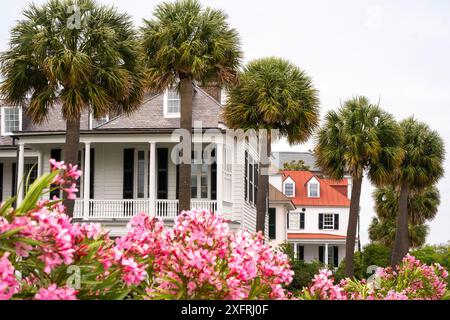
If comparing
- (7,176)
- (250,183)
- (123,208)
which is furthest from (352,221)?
(7,176)

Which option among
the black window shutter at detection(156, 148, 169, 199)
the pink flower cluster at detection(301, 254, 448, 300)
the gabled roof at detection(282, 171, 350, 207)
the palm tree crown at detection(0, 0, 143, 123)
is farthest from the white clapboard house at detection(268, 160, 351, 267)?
the pink flower cluster at detection(301, 254, 448, 300)

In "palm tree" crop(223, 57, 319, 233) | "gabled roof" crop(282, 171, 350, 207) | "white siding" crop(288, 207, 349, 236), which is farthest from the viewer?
"gabled roof" crop(282, 171, 350, 207)

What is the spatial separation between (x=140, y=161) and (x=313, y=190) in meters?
42.2

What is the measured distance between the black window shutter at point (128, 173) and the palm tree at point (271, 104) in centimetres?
419

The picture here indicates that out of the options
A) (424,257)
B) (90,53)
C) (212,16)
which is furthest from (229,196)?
(424,257)

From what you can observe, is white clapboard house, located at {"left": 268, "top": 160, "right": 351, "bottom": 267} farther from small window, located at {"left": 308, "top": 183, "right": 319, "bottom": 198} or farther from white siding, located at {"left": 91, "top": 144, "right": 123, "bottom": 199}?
white siding, located at {"left": 91, "top": 144, "right": 123, "bottom": 199}

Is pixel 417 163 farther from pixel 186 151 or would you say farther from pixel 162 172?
pixel 186 151

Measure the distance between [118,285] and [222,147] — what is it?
86.8 feet

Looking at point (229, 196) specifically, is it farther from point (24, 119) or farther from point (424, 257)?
point (424, 257)

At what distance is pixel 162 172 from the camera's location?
3522cm

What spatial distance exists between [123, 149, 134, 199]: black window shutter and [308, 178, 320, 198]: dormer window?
138 ft

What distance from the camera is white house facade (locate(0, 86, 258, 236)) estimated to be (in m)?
33.5

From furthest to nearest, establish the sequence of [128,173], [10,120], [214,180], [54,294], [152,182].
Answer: [10,120], [128,173], [214,180], [152,182], [54,294]
